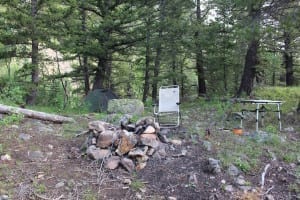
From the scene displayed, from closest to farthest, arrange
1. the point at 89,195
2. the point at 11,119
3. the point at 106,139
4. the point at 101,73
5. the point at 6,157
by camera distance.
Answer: the point at 89,195 → the point at 6,157 → the point at 106,139 → the point at 11,119 → the point at 101,73

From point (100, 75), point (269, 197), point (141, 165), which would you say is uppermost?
point (100, 75)

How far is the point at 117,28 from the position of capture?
32.6 ft

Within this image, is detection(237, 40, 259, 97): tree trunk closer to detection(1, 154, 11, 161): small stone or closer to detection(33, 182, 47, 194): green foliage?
detection(1, 154, 11, 161): small stone

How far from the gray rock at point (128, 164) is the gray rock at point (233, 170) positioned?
3.60 feet

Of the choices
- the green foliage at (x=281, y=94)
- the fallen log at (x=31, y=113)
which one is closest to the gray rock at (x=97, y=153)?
the fallen log at (x=31, y=113)

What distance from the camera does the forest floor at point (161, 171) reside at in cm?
359

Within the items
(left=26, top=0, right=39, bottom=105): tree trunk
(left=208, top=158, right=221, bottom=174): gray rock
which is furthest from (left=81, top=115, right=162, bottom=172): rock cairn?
(left=26, top=0, right=39, bottom=105): tree trunk

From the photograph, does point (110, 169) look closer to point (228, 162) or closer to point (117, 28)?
point (228, 162)

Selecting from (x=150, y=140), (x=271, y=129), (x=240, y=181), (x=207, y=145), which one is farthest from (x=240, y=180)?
(x=271, y=129)

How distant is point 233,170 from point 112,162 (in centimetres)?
139

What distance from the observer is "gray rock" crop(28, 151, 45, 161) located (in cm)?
416

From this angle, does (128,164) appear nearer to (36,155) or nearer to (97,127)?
(97,127)

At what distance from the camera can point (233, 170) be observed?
3982mm

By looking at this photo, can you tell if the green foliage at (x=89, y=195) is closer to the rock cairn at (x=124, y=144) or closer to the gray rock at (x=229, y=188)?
the rock cairn at (x=124, y=144)
